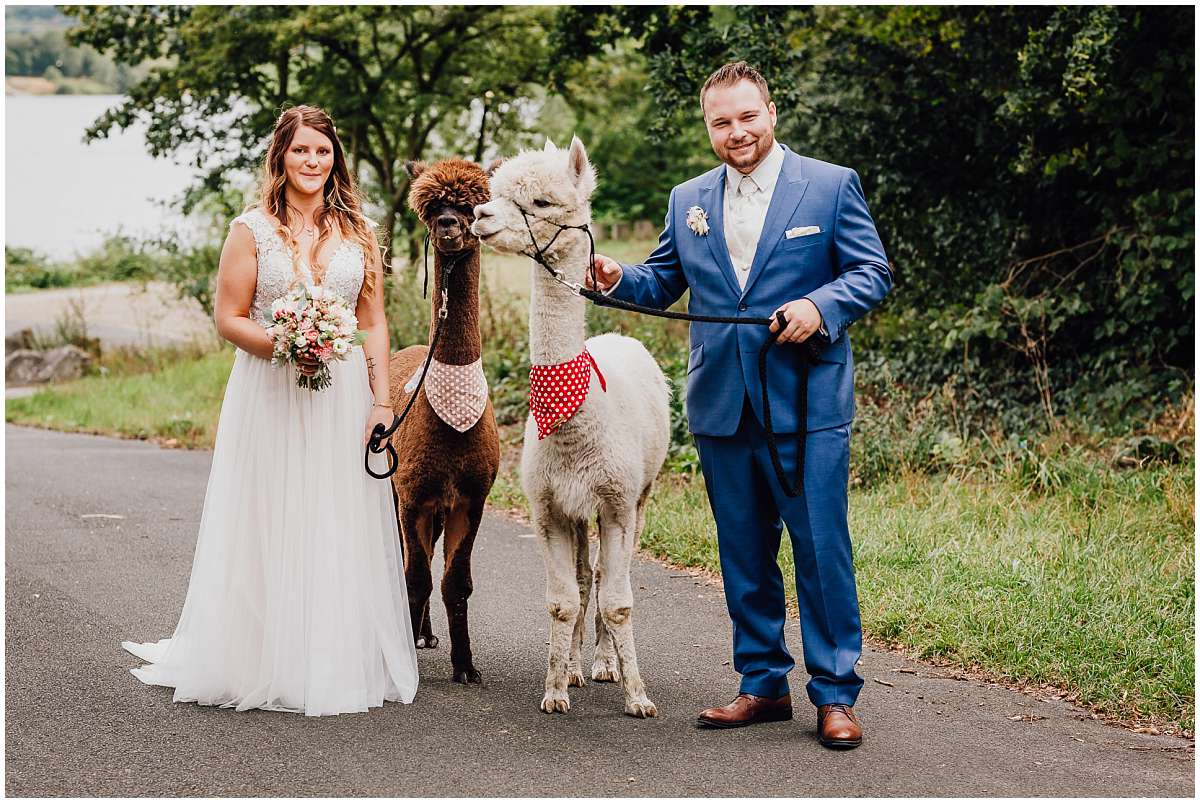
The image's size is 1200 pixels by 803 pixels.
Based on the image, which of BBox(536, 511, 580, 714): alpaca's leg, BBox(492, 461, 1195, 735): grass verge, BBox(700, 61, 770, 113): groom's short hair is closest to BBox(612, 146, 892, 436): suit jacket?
BBox(700, 61, 770, 113): groom's short hair

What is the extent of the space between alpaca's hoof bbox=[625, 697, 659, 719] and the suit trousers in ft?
1.25

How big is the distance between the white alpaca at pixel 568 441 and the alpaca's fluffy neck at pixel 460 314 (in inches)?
17.8

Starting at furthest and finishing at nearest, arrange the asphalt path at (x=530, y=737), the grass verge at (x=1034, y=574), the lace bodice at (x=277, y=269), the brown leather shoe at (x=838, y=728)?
the grass verge at (x=1034, y=574) → the lace bodice at (x=277, y=269) → the brown leather shoe at (x=838, y=728) → the asphalt path at (x=530, y=737)

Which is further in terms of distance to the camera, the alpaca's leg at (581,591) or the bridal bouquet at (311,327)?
the alpaca's leg at (581,591)

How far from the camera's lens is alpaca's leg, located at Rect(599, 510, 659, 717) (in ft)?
16.0

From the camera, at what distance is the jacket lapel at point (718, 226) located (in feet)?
15.4

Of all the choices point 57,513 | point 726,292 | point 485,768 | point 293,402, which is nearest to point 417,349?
point 293,402

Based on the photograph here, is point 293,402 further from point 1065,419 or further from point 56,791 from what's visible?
point 1065,419

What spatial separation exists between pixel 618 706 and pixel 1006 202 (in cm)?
852

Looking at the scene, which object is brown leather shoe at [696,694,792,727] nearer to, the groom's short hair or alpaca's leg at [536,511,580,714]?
alpaca's leg at [536,511,580,714]

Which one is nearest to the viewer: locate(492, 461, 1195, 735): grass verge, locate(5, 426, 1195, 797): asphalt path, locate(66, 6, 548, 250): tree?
locate(5, 426, 1195, 797): asphalt path

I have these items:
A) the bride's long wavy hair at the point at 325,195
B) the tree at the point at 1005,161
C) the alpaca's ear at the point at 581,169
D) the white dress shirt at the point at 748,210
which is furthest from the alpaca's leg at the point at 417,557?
the tree at the point at 1005,161

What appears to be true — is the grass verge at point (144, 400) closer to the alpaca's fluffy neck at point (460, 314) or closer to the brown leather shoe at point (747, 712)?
the alpaca's fluffy neck at point (460, 314)

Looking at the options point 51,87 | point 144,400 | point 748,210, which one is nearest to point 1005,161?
point 748,210
